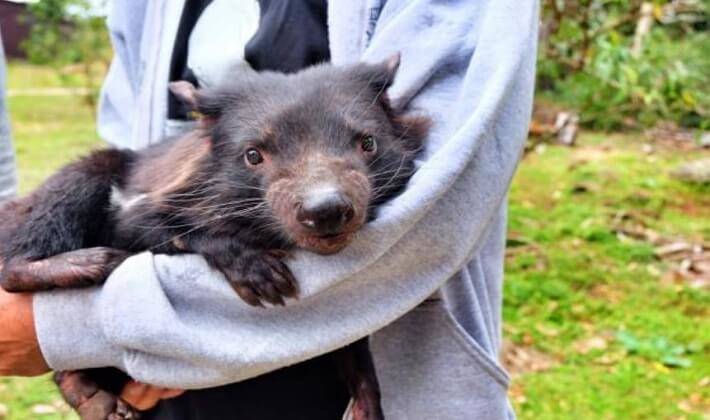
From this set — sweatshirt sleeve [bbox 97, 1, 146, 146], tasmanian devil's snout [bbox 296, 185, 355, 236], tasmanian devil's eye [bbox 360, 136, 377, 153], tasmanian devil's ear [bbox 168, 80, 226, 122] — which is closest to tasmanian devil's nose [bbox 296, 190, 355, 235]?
tasmanian devil's snout [bbox 296, 185, 355, 236]

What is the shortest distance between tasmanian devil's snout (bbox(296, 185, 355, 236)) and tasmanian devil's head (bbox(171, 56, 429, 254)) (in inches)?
2.3

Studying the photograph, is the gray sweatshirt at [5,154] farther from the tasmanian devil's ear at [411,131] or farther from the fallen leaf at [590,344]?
the fallen leaf at [590,344]

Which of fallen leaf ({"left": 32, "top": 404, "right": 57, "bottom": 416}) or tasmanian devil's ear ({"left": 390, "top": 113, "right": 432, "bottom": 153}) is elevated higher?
tasmanian devil's ear ({"left": 390, "top": 113, "right": 432, "bottom": 153})

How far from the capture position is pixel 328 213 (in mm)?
1493

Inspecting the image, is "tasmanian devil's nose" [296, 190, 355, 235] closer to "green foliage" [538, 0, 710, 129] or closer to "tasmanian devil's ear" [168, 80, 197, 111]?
"tasmanian devil's ear" [168, 80, 197, 111]

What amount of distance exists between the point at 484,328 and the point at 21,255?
43.2 inches

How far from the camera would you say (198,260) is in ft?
5.29

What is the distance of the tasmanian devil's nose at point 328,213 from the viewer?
4.90 feet

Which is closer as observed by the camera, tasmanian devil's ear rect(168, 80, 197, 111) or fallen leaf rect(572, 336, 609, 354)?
tasmanian devil's ear rect(168, 80, 197, 111)

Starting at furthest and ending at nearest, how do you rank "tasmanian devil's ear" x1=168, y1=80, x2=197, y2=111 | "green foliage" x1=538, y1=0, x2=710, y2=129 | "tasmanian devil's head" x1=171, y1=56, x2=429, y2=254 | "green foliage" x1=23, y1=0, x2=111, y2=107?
"green foliage" x1=23, y1=0, x2=111, y2=107 < "green foliage" x1=538, y1=0, x2=710, y2=129 < "tasmanian devil's ear" x1=168, y1=80, x2=197, y2=111 < "tasmanian devil's head" x1=171, y1=56, x2=429, y2=254

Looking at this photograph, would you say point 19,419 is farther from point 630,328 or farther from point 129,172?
point 630,328

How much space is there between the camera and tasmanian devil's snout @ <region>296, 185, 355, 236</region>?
4.90ft

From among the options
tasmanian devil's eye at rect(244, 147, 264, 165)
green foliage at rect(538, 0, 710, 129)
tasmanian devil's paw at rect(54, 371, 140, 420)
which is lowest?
green foliage at rect(538, 0, 710, 129)

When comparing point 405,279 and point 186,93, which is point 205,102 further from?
point 405,279
